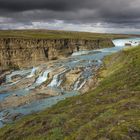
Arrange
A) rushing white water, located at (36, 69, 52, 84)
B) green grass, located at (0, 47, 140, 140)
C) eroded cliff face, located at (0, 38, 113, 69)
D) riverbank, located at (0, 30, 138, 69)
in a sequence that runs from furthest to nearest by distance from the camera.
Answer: eroded cliff face, located at (0, 38, 113, 69) < riverbank, located at (0, 30, 138, 69) < rushing white water, located at (36, 69, 52, 84) < green grass, located at (0, 47, 140, 140)

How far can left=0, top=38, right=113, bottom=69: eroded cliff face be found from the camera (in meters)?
132

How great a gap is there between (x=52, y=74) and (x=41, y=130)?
60.7 metres

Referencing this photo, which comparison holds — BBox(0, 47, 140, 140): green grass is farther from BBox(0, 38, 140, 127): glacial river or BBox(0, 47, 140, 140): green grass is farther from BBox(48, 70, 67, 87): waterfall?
BBox(48, 70, 67, 87): waterfall

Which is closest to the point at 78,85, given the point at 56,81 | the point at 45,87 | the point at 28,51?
the point at 56,81

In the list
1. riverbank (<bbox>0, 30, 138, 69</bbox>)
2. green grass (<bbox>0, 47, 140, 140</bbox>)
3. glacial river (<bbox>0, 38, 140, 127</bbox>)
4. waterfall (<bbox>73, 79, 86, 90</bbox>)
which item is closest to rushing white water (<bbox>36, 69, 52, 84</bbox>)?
glacial river (<bbox>0, 38, 140, 127</bbox>)

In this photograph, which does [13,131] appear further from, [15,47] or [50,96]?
[15,47]

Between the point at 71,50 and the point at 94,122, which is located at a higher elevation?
the point at 94,122

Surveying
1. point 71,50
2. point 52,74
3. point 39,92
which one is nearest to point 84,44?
point 71,50

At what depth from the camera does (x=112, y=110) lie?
28.9 m

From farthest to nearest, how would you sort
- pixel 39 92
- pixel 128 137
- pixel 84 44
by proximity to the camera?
pixel 84 44 < pixel 39 92 < pixel 128 137

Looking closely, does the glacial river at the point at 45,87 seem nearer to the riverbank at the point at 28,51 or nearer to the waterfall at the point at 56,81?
the waterfall at the point at 56,81

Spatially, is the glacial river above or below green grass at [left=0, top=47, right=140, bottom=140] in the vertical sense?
below

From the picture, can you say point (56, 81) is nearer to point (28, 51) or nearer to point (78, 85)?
point (78, 85)

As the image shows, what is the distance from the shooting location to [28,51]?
140125mm
